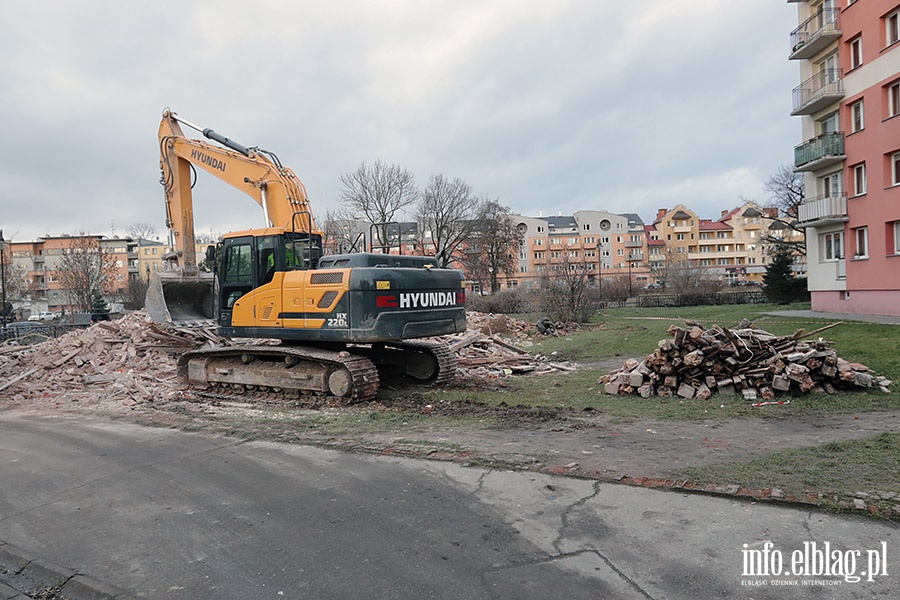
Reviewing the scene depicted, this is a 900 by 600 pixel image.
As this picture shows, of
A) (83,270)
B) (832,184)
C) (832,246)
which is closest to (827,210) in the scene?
(832,184)

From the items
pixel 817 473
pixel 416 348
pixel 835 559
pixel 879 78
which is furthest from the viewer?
pixel 879 78

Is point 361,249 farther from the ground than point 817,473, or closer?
farther from the ground

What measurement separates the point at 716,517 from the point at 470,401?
571cm

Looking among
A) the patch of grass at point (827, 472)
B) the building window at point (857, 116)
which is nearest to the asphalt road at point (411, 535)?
the patch of grass at point (827, 472)

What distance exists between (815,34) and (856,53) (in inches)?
76.5

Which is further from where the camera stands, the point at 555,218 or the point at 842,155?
the point at 555,218

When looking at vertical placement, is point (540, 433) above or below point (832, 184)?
below

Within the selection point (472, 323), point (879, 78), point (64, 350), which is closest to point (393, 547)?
point (64, 350)

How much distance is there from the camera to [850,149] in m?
25.3

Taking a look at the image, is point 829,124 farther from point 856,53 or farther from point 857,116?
point 856,53

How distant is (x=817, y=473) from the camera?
18.0 ft

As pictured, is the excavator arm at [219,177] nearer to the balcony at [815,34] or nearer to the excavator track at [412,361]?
the excavator track at [412,361]

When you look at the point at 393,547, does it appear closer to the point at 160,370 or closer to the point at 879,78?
the point at 160,370
